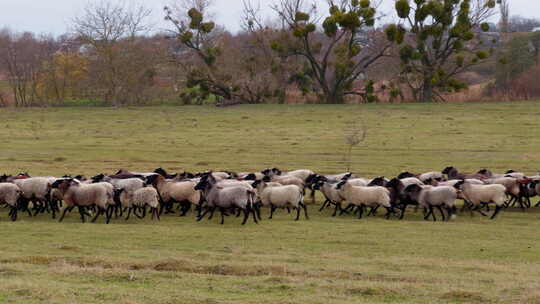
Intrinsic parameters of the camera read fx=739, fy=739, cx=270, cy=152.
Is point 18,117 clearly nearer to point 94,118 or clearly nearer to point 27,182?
point 94,118

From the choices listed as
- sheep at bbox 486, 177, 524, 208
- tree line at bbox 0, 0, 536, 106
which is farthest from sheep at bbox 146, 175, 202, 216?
tree line at bbox 0, 0, 536, 106

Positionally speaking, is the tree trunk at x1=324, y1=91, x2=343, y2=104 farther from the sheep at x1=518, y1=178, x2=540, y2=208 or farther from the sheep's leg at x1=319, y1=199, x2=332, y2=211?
the sheep at x1=518, y1=178, x2=540, y2=208

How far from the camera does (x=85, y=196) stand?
679 inches

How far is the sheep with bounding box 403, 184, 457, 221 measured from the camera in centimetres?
1734

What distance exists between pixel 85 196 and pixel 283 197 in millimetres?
4634

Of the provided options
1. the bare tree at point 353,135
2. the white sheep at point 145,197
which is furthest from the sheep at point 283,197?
the bare tree at point 353,135

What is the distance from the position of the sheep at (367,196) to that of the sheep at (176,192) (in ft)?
Answer: 12.2

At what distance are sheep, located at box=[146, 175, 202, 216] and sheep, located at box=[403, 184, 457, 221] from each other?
520 centimetres

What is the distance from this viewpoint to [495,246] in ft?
46.0

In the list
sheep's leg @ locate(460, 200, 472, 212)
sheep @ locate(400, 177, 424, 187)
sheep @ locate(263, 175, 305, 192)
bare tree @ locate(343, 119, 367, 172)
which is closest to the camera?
sheep's leg @ locate(460, 200, 472, 212)

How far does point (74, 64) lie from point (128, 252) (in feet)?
165

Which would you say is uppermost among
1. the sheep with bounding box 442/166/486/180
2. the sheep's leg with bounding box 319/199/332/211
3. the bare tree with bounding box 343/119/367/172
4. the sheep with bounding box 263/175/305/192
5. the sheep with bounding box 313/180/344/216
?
the bare tree with bounding box 343/119/367/172

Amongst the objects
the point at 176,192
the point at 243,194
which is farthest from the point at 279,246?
the point at 176,192

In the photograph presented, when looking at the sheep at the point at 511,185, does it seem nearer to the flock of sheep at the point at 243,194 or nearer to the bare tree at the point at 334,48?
the flock of sheep at the point at 243,194
